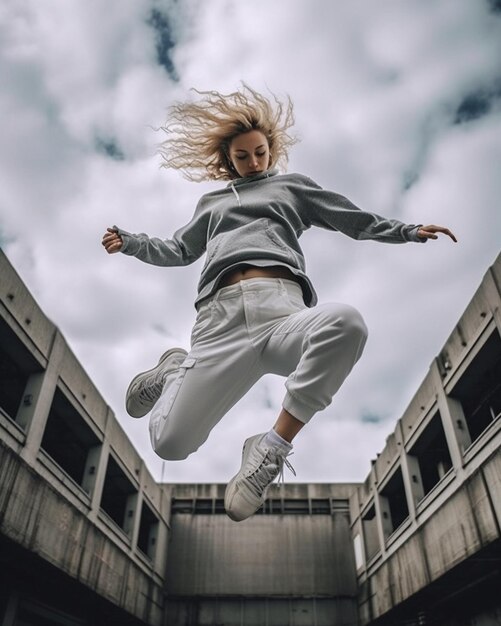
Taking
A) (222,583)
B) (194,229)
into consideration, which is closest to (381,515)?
(222,583)

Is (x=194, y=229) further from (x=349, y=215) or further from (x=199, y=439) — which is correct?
(x=199, y=439)

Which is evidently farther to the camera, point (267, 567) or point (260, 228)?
point (267, 567)

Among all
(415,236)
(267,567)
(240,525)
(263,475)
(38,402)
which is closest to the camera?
(263,475)

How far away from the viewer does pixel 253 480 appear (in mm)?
1944

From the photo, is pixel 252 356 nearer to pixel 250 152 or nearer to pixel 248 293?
pixel 248 293

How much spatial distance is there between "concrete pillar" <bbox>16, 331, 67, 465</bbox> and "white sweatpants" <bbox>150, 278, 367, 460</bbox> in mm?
8441

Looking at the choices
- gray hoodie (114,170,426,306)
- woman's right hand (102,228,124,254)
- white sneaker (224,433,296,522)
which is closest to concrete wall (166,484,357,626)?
gray hoodie (114,170,426,306)

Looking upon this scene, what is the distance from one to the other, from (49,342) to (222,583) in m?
12.2

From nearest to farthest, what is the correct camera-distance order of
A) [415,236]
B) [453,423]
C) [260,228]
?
[415,236] < [260,228] < [453,423]

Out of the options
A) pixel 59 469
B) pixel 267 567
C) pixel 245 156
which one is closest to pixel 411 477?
pixel 267 567

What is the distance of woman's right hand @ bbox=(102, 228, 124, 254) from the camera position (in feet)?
8.27

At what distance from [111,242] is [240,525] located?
18790 millimetres

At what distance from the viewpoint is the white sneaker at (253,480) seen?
191 centimetres

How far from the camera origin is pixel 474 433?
14352 mm
